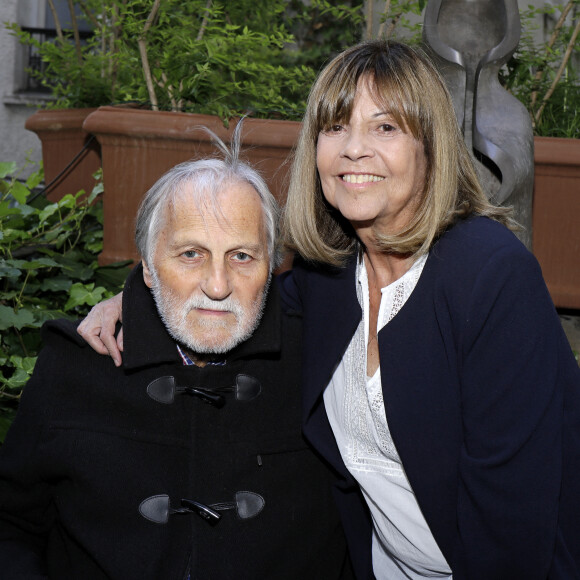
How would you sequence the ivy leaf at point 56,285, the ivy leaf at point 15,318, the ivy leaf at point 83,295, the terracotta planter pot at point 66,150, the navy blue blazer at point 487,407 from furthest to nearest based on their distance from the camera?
the terracotta planter pot at point 66,150 → the ivy leaf at point 56,285 → the ivy leaf at point 83,295 → the ivy leaf at point 15,318 → the navy blue blazer at point 487,407

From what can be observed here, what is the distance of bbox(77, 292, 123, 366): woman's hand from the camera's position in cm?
223

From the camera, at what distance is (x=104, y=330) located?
2270mm

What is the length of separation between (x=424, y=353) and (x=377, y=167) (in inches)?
19.2

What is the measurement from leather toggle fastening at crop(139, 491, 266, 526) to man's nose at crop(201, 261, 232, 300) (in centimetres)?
55

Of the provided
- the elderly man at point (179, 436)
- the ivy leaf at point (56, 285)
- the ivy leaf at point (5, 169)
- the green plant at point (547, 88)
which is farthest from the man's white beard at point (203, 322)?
the green plant at point (547, 88)

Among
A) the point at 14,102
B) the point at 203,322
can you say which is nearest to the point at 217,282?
the point at 203,322

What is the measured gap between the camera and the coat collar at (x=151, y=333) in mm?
2238

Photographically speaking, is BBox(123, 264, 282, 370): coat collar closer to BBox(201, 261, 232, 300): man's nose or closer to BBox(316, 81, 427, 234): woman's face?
BBox(201, 261, 232, 300): man's nose

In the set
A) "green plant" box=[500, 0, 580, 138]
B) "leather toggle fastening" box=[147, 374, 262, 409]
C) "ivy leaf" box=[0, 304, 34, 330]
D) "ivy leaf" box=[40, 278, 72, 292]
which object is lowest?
"ivy leaf" box=[0, 304, 34, 330]

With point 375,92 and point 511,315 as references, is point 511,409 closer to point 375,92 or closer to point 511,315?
point 511,315

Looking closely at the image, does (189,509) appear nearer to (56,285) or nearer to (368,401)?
(368,401)

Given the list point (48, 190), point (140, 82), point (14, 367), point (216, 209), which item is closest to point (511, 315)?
point (216, 209)

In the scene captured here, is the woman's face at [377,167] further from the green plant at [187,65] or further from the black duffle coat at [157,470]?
the green plant at [187,65]

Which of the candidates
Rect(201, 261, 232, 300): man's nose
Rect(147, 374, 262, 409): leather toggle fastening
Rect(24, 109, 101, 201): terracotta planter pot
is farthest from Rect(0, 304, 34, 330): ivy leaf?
Rect(24, 109, 101, 201): terracotta planter pot
